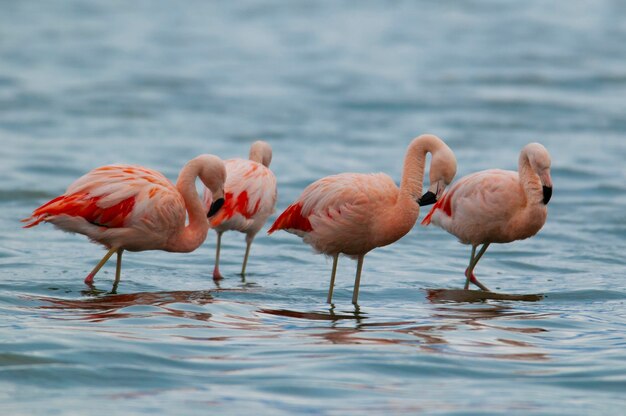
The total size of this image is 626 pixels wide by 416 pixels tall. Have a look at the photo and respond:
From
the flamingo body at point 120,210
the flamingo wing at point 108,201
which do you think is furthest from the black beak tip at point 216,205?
the flamingo wing at point 108,201

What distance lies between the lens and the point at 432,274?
8797mm

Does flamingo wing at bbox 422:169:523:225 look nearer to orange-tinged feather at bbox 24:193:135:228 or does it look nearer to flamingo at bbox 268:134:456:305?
flamingo at bbox 268:134:456:305

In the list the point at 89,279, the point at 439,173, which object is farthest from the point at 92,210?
the point at 439,173

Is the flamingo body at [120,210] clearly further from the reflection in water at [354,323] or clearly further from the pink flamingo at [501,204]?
the pink flamingo at [501,204]

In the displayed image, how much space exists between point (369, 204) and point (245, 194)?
1495 millimetres

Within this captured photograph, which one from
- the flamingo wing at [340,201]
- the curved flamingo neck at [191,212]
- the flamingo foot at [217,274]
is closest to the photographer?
the flamingo wing at [340,201]

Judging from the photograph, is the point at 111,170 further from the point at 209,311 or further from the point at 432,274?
the point at 432,274

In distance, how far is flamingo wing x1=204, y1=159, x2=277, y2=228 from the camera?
27.0 ft

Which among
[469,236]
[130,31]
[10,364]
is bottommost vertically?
[10,364]

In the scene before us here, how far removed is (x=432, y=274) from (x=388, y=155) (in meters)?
6.08

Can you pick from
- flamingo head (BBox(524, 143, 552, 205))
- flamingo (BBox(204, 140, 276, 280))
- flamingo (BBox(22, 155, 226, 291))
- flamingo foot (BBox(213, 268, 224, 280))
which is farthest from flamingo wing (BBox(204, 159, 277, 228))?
flamingo head (BBox(524, 143, 552, 205))

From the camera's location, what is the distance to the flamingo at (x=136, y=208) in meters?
7.22

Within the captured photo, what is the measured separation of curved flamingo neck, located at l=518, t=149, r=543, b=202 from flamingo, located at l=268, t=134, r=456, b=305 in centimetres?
93

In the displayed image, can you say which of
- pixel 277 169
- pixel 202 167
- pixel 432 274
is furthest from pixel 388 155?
pixel 202 167
